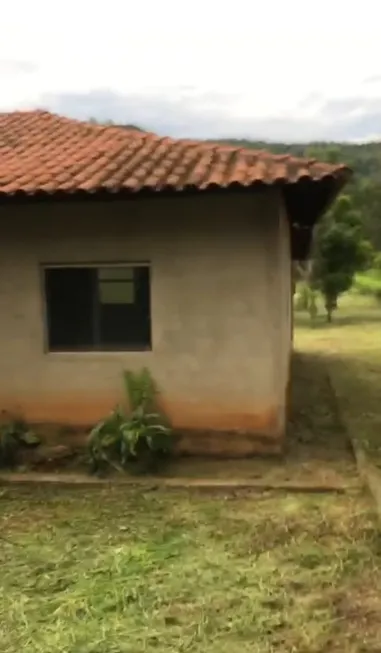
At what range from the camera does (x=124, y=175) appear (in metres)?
8.84

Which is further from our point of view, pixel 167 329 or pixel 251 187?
pixel 167 329

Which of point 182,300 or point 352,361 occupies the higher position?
point 182,300

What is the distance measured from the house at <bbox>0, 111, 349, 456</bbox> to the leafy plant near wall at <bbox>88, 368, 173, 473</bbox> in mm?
293

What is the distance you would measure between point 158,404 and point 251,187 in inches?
97.7

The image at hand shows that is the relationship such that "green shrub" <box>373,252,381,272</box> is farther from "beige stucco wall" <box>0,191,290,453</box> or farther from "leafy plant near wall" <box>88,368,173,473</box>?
"leafy plant near wall" <box>88,368,173,473</box>

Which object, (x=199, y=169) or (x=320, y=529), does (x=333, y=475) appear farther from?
(x=199, y=169)

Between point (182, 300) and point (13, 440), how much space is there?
2222 millimetres

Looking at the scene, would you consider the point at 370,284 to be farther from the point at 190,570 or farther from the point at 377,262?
the point at 190,570

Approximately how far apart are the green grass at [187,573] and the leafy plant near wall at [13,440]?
102 cm

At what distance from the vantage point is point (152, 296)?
9.16 metres

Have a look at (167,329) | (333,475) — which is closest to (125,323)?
(167,329)

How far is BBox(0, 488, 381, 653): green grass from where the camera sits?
486cm

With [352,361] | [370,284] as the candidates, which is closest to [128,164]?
[352,361]

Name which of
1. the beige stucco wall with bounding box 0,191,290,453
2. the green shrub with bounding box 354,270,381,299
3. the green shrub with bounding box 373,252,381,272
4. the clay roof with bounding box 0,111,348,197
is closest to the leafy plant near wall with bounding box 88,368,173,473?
the beige stucco wall with bounding box 0,191,290,453
